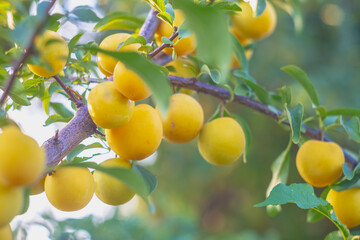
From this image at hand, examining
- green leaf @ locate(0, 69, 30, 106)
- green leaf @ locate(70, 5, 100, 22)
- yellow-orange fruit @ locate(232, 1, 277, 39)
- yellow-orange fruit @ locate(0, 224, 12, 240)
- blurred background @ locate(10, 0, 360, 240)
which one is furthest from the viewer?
blurred background @ locate(10, 0, 360, 240)

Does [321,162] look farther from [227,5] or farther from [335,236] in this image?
[227,5]

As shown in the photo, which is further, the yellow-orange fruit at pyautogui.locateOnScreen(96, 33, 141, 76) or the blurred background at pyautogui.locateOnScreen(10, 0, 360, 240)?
the blurred background at pyautogui.locateOnScreen(10, 0, 360, 240)

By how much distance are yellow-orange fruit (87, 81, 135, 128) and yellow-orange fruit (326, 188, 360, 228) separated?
460 millimetres

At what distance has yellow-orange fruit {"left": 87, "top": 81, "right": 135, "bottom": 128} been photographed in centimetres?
46

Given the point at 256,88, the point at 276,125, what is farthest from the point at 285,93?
the point at 276,125

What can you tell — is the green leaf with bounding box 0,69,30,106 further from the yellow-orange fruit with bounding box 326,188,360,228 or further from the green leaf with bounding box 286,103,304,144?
the yellow-orange fruit with bounding box 326,188,360,228

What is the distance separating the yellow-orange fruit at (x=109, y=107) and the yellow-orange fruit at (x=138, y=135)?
0.02 m

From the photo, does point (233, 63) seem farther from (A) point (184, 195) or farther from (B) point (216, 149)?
(A) point (184, 195)

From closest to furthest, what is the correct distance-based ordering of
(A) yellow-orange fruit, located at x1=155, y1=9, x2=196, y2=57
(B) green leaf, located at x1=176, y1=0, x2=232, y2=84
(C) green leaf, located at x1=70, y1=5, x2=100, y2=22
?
(B) green leaf, located at x1=176, y1=0, x2=232, y2=84
(A) yellow-orange fruit, located at x1=155, y1=9, x2=196, y2=57
(C) green leaf, located at x1=70, y1=5, x2=100, y2=22

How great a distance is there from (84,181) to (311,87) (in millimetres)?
539

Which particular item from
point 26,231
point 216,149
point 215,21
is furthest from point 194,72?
point 26,231

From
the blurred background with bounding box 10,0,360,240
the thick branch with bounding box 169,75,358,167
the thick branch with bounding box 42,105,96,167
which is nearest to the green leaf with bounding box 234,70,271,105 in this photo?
the thick branch with bounding box 169,75,358,167

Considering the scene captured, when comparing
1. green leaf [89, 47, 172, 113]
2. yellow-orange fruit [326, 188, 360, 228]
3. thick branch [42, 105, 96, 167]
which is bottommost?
yellow-orange fruit [326, 188, 360, 228]

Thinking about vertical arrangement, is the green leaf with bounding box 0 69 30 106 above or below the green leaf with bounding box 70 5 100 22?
below
